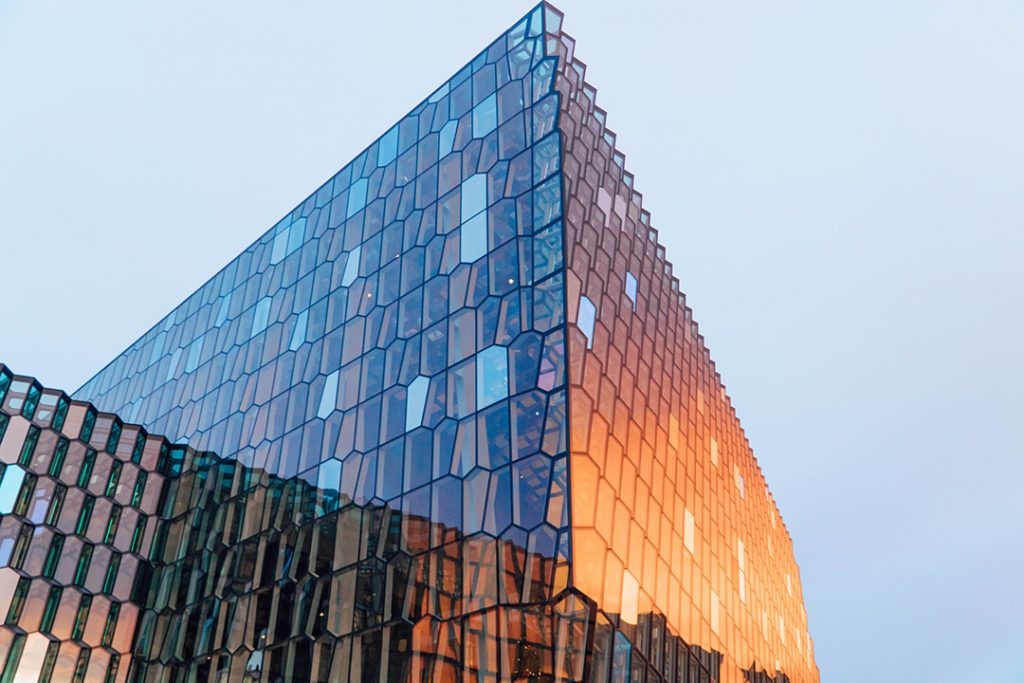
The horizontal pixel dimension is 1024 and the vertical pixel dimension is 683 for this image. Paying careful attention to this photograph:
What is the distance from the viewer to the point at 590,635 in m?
16.6

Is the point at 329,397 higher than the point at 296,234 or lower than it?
lower

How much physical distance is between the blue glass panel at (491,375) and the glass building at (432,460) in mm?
65

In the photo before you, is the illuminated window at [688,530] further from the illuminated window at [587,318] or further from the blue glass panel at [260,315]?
the blue glass panel at [260,315]

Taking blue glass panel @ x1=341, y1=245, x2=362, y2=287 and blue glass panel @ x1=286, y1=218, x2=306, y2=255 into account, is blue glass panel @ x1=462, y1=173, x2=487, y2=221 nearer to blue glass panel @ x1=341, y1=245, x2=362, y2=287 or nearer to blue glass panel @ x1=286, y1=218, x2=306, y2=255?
blue glass panel @ x1=341, y1=245, x2=362, y2=287

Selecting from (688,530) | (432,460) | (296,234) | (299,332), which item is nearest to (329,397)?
(299,332)

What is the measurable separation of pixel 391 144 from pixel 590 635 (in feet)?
60.3

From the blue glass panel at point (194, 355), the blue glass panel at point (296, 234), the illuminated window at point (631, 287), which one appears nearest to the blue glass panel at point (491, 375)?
the illuminated window at point (631, 287)

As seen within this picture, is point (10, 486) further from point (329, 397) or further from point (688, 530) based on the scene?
point (688, 530)

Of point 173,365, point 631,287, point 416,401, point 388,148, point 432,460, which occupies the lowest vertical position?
point 432,460

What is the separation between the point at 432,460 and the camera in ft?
65.4

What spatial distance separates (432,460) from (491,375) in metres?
2.34

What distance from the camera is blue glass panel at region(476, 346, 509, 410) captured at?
63.9 ft

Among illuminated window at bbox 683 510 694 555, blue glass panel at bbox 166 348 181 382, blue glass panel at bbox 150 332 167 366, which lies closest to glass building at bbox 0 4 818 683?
illuminated window at bbox 683 510 694 555

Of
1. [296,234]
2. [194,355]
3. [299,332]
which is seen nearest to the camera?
[299,332]
